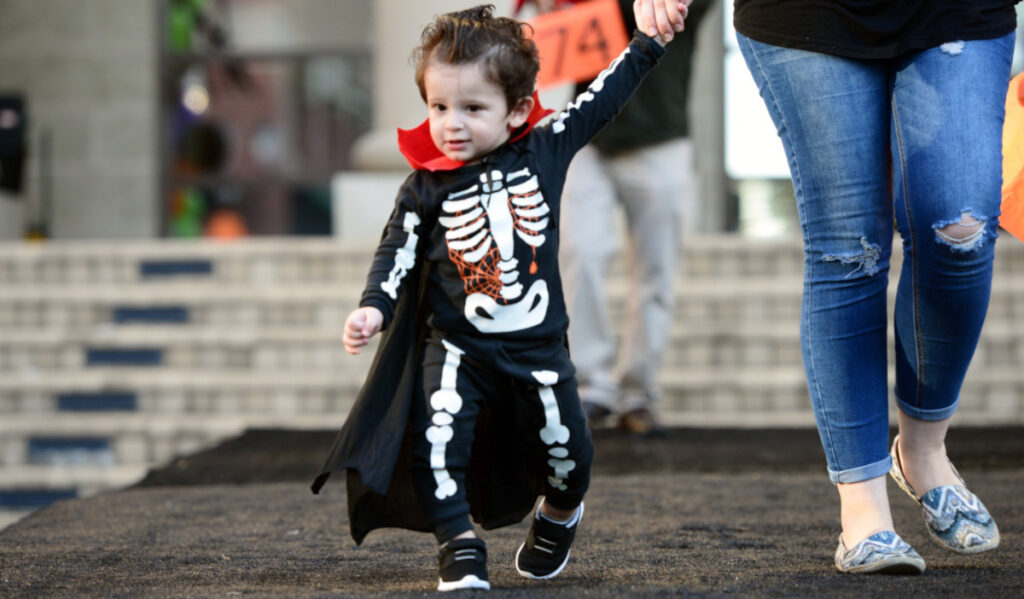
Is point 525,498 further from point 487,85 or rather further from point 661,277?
point 661,277

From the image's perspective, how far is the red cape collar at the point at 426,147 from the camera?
226 cm

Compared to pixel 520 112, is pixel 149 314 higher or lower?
lower

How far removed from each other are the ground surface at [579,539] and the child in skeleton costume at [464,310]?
197mm

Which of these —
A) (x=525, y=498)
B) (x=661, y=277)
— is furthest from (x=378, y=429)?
(x=661, y=277)

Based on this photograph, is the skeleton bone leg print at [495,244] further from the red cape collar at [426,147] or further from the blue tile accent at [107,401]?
the blue tile accent at [107,401]

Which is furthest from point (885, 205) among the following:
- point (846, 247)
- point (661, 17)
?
point (661, 17)

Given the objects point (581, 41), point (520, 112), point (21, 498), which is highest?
point (581, 41)

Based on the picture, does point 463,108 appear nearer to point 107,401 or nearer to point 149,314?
point 107,401

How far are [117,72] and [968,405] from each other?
793 centimetres

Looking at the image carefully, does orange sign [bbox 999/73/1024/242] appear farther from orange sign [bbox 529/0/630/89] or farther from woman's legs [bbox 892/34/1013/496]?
orange sign [bbox 529/0/630/89]

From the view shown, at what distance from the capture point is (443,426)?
2.20 metres

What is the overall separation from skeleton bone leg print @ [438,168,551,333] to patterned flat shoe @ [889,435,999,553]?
88 centimetres

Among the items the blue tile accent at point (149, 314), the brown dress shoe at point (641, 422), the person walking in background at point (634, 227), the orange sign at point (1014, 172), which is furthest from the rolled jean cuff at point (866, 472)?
the blue tile accent at point (149, 314)

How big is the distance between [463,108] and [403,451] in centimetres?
61
